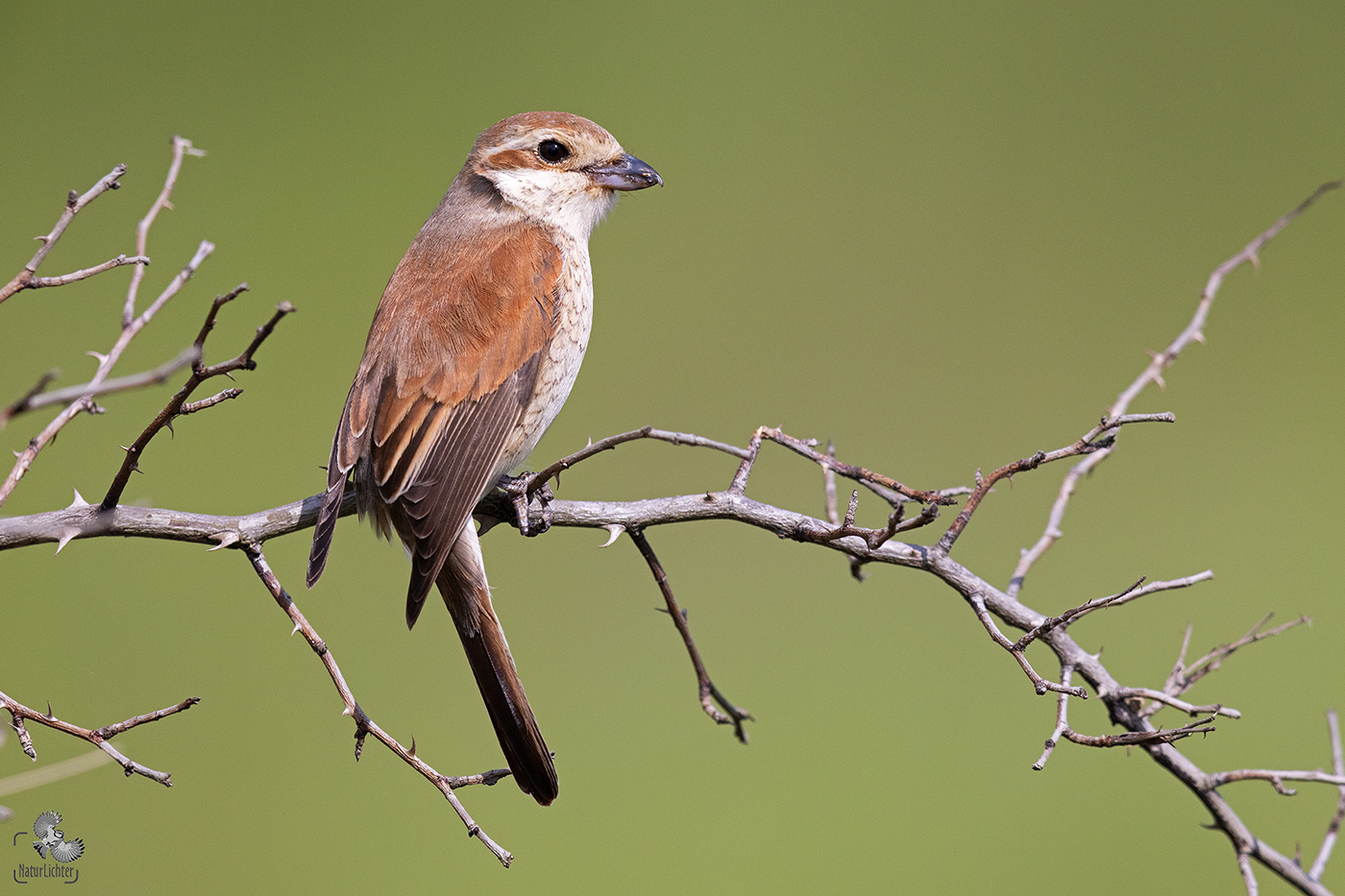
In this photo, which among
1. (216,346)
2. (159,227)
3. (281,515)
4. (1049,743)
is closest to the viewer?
(1049,743)

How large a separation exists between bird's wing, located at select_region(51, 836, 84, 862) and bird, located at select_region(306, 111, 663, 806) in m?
0.58

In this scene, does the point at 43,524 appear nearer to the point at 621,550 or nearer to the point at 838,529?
the point at 838,529

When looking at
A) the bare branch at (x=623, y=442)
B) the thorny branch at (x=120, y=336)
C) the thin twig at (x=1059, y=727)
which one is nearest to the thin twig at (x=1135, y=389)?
the thin twig at (x=1059, y=727)

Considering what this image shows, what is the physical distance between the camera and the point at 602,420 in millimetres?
5074

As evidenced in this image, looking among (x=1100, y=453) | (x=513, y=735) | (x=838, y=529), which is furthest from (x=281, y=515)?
(x=1100, y=453)

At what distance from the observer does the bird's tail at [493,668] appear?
2.14 meters

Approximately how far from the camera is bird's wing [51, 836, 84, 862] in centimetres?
174

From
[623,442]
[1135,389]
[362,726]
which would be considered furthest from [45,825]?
[1135,389]

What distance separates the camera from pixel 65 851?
5.81ft

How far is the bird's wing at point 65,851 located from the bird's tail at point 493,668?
76 centimetres

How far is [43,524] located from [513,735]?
0.97 metres

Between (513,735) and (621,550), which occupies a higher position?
(513,735)

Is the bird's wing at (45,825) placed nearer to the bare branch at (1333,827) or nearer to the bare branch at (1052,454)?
the bare branch at (1052,454)

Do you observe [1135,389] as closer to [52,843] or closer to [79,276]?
[79,276]
